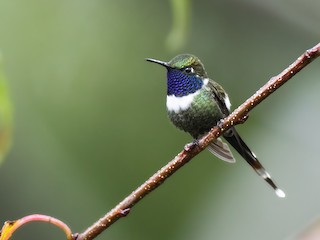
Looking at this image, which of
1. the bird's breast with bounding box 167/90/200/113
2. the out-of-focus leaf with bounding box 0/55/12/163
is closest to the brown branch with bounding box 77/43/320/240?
the out-of-focus leaf with bounding box 0/55/12/163

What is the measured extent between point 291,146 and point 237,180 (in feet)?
1.53

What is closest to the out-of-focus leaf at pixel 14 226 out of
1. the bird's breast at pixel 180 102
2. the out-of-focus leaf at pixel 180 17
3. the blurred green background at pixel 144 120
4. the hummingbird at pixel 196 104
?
the out-of-focus leaf at pixel 180 17

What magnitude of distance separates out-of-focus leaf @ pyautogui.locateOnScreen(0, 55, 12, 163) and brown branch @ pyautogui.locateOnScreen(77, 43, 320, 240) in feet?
0.57

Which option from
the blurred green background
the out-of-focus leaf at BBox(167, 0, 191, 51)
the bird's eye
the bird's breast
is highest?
the out-of-focus leaf at BBox(167, 0, 191, 51)

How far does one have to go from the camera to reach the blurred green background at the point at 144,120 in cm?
466

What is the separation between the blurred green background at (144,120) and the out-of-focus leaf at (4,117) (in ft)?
11.3

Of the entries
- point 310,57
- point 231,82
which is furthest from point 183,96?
point 231,82

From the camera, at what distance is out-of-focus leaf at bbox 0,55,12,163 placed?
1009 mm

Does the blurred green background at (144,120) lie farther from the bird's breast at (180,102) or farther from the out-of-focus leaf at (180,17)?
the out-of-focus leaf at (180,17)

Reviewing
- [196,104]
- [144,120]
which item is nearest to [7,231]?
[196,104]

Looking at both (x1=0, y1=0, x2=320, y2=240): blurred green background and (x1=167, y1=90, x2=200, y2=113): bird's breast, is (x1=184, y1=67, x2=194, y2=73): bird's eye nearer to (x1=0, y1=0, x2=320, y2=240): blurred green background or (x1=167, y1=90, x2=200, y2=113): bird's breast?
(x1=167, y1=90, x2=200, y2=113): bird's breast

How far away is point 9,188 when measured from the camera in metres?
5.09

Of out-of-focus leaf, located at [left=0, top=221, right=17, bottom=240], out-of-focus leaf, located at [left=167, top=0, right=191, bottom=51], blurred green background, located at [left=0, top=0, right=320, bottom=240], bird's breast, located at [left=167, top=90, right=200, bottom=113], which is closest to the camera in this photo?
out-of-focus leaf, located at [left=0, top=221, right=17, bottom=240]

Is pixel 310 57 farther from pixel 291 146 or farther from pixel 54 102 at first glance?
pixel 54 102
